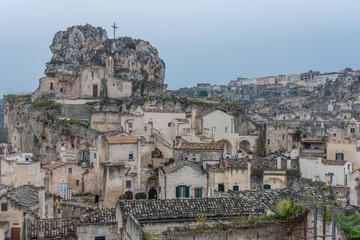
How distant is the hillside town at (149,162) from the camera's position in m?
17.5

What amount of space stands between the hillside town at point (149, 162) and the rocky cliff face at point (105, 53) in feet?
0.79

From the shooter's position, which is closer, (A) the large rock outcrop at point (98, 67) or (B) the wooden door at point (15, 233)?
(B) the wooden door at point (15, 233)

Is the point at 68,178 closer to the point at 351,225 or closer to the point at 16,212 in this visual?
the point at 16,212

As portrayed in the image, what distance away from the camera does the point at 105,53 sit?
71.7 m

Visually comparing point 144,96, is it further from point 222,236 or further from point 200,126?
point 222,236

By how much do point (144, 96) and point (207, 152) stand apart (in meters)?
23.4

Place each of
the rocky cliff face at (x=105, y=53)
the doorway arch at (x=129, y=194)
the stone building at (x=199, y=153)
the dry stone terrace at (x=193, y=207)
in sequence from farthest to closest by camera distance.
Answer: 1. the rocky cliff face at (x=105, y=53)
2. the stone building at (x=199, y=153)
3. the doorway arch at (x=129, y=194)
4. the dry stone terrace at (x=193, y=207)

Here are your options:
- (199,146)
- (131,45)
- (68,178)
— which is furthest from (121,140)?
(131,45)

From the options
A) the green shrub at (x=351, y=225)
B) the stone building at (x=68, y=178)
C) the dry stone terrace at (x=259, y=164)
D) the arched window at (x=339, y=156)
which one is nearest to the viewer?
the green shrub at (x=351, y=225)

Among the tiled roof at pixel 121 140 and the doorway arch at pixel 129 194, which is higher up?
the tiled roof at pixel 121 140

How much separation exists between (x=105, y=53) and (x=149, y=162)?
3489 cm

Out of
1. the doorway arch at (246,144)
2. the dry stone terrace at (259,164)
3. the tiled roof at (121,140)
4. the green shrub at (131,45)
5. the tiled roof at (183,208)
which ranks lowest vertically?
the tiled roof at (183,208)

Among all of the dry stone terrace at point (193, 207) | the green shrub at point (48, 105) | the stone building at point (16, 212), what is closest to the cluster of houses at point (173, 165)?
the stone building at point (16, 212)

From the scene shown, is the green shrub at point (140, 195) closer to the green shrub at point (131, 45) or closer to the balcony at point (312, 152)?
the balcony at point (312, 152)
